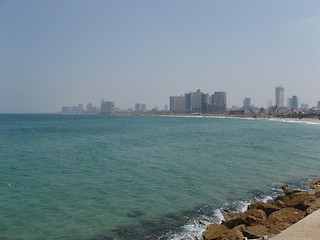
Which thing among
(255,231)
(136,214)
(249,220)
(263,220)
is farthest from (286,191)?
(136,214)

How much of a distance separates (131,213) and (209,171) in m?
9.22

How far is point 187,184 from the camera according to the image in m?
15.7

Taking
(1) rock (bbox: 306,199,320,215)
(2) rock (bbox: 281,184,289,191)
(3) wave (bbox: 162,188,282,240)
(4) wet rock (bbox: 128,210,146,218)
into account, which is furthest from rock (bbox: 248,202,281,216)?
(4) wet rock (bbox: 128,210,146,218)

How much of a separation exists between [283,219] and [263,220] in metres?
0.67

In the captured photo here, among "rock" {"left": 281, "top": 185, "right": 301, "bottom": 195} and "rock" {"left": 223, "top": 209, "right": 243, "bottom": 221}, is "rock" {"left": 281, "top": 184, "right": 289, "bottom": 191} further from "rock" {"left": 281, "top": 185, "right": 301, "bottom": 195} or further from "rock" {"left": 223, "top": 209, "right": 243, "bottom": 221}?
"rock" {"left": 223, "top": 209, "right": 243, "bottom": 221}

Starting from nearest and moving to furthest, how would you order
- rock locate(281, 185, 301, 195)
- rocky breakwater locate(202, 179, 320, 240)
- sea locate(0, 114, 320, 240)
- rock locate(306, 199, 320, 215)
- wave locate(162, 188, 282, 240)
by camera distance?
1. rocky breakwater locate(202, 179, 320, 240)
2. wave locate(162, 188, 282, 240)
3. rock locate(306, 199, 320, 215)
4. sea locate(0, 114, 320, 240)
5. rock locate(281, 185, 301, 195)

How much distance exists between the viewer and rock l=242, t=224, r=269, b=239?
8.16 m

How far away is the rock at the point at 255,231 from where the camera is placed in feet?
26.8

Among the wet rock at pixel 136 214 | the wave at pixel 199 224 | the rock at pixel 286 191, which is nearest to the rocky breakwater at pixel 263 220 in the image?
the wave at pixel 199 224

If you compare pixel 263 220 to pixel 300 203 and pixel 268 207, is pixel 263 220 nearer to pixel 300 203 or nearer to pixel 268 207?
pixel 268 207

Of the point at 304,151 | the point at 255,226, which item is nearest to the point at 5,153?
the point at 255,226

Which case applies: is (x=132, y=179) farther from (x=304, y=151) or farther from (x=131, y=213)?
(x=304, y=151)

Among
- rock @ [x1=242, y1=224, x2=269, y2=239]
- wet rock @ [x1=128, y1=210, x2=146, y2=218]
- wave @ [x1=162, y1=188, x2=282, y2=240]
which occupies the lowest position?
wave @ [x1=162, y1=188, x2=282, y2=240]

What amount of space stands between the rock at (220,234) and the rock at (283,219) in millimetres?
1214
